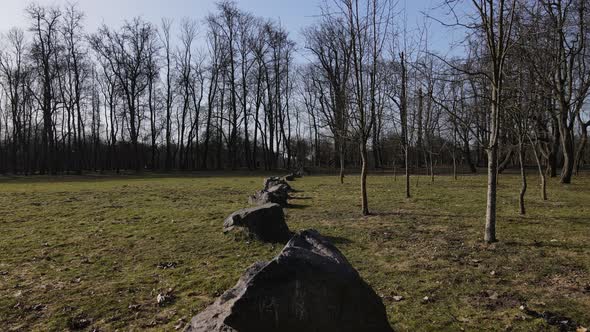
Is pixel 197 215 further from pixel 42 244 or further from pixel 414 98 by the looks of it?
pixel 414 98

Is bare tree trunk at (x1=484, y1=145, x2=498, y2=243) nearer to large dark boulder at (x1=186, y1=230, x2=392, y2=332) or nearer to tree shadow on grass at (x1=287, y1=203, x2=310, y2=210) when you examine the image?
large dark boulder at (x1=186, y1=230, x2=392, y2=332)

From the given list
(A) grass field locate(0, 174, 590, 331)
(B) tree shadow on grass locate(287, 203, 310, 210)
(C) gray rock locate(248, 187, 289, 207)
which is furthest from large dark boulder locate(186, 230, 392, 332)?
(B) tree shadow on grass locate(287, 203, 310, 210)

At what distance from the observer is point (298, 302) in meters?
3.09

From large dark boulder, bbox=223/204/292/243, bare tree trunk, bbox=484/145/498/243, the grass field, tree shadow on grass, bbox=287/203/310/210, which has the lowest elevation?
the grass field

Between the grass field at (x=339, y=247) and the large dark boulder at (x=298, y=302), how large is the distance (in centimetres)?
98

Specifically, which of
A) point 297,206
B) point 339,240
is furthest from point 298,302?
Result: point 297,206

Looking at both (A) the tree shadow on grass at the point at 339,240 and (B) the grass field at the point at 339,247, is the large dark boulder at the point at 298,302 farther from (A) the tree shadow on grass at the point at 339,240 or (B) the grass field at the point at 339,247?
(A) the tree shadow on grass at the point at 339,240

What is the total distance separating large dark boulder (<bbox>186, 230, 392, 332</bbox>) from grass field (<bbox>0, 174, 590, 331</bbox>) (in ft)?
3.20

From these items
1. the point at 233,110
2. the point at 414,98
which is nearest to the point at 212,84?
the point at 233,110

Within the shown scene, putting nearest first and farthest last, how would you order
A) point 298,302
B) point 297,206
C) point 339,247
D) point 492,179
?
point 298,302 < point 492,179 < point 339,247 < point 297,206

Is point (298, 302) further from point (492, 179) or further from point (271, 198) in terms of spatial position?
→ point (271, 198)

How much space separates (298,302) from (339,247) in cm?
428

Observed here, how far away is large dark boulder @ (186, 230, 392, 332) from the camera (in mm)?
3021

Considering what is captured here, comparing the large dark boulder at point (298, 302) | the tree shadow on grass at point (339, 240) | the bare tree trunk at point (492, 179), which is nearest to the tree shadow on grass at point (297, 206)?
the tree shadow on grass at point (339, 240)
